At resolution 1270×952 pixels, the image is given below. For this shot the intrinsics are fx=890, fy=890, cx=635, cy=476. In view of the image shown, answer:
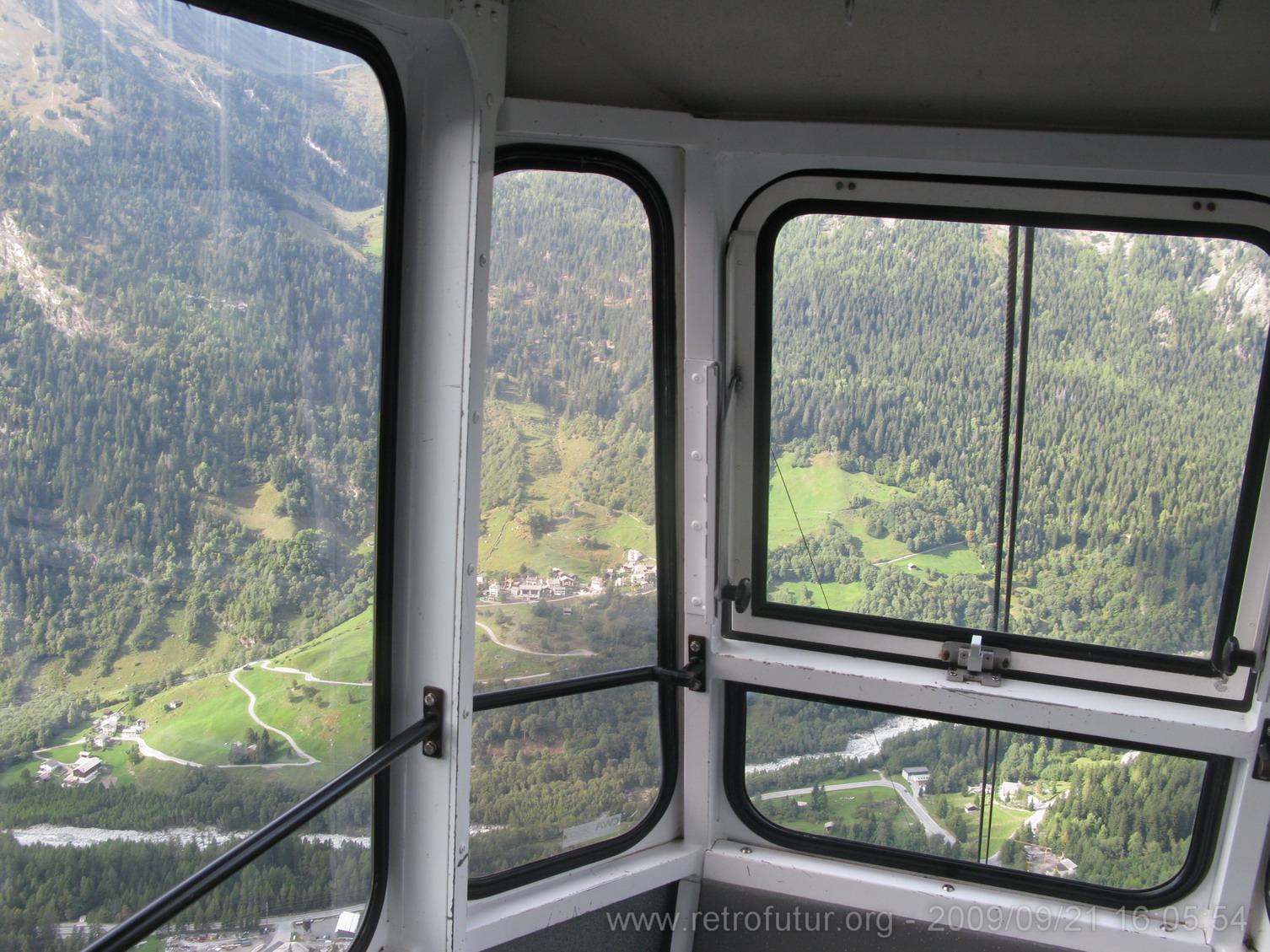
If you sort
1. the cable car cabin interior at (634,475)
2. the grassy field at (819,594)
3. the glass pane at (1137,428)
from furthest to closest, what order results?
the grassy field at (819,594) < the glass pane at (1137,428) < the cable car cabin interior at (634,475)

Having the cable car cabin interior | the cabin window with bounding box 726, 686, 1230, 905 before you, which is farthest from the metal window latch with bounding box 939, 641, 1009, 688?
the cabin window with bounding box 726, 686, 1230, 905

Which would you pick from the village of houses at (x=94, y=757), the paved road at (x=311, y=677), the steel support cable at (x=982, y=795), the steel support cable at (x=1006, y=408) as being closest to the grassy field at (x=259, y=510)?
the paved road at (x=311, y=677)

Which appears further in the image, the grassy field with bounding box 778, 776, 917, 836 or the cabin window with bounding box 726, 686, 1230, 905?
the grassy field with bounding box 778, 776, 917, 836

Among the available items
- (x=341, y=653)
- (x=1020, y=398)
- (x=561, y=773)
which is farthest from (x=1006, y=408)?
(x=341, y=653)

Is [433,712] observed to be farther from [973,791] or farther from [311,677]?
[973,791]

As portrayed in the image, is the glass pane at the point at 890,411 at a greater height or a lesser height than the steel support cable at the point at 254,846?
greater

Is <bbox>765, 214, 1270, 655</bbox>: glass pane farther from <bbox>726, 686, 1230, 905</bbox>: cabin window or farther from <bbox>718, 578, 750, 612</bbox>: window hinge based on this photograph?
<bbox>726, 686, 1230, 905</bbox>: cabin window

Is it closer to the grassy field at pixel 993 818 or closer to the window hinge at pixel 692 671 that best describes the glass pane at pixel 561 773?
the window hinge at pixel 692 671
